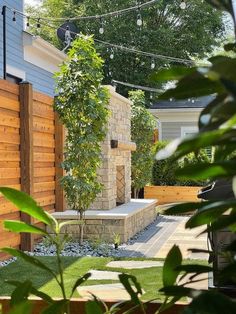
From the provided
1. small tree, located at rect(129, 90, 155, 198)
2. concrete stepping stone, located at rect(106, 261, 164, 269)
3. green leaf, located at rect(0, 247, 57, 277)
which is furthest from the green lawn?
small tree, located at rect(129, 90, 155, 198)

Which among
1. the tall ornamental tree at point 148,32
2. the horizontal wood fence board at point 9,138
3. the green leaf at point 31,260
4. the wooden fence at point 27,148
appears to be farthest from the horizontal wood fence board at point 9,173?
the tall ornamental tree at point 148,32

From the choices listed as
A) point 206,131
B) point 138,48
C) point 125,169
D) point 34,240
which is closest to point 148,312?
point 206,131

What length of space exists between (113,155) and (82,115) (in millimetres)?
1867

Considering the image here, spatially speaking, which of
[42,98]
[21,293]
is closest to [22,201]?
[21,293]

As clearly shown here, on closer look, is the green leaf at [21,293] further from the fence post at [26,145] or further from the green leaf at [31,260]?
the fence post at [26,145]

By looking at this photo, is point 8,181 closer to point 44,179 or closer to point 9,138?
point 9,138

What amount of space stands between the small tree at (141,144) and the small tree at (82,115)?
515 cm

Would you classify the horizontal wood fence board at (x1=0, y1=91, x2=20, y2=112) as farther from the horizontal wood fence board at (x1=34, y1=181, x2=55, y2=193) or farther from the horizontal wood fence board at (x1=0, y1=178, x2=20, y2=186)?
the horizontal wood fence board at (x1=34, y1=181, x2=55, y2=193)

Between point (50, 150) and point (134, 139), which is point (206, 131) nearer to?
point (50, 150)

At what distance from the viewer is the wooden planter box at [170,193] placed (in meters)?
13.3

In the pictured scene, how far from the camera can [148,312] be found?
5.63 ft

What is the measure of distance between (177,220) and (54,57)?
428cm

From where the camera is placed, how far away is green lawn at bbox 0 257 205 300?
477 centimetres

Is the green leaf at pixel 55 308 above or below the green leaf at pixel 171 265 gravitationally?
below
